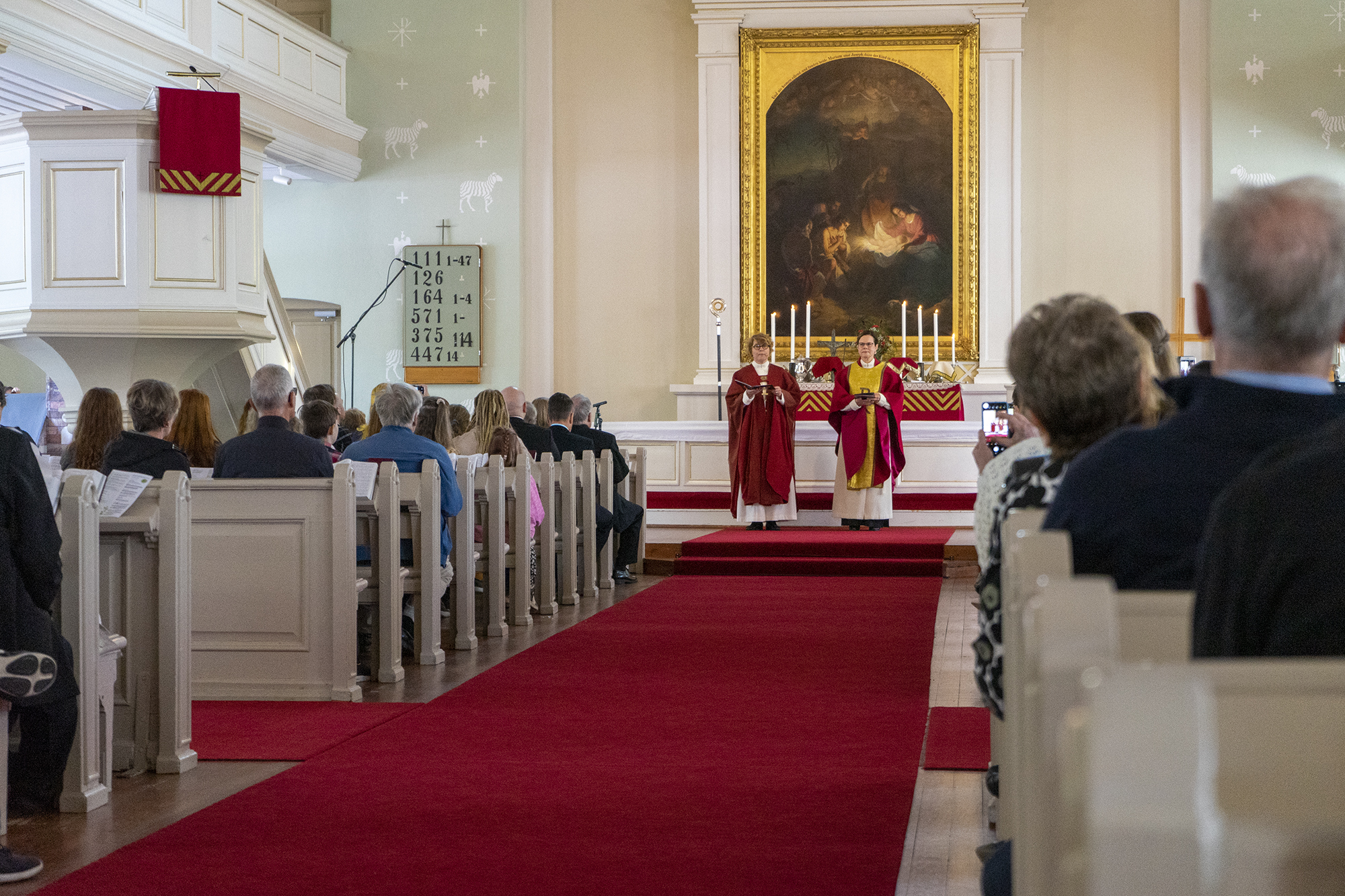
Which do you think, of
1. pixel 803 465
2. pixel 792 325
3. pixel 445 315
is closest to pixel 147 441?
pixel 803 465

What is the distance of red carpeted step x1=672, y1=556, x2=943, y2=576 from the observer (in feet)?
33.3

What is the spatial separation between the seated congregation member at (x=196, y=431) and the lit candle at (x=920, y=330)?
8.01m

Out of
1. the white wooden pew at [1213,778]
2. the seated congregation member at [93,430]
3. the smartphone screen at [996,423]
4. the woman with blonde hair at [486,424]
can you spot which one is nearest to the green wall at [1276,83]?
the smartphone screen at [996,423]

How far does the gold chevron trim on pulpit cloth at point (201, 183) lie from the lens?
9000 millimetres

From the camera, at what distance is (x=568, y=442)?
9.26 m

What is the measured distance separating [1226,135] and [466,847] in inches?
475

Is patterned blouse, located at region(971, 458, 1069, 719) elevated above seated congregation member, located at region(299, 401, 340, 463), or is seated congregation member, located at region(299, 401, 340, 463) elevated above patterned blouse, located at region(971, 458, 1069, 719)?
seated congregation member, located at region(299, 401, 340, 463)

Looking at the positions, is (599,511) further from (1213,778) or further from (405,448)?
(1213,778)

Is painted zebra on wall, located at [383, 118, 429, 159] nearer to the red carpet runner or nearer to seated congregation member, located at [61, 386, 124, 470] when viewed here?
seated congregation member, located at [61, 386, 124, 470]

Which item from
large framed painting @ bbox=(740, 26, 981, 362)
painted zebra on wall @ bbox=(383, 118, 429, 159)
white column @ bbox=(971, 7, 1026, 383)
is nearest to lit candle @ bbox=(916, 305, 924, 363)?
large framed painting @ bbox=(740, 26, 981, 362)

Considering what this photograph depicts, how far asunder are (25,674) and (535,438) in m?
5.67

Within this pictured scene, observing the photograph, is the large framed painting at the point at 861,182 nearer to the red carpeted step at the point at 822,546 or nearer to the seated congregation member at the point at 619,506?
the red carpeted step at the point at 822,546

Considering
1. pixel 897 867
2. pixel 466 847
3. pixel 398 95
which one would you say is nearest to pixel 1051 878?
pixel 897 867

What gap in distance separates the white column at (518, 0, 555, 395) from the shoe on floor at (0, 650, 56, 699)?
10.9 metres
